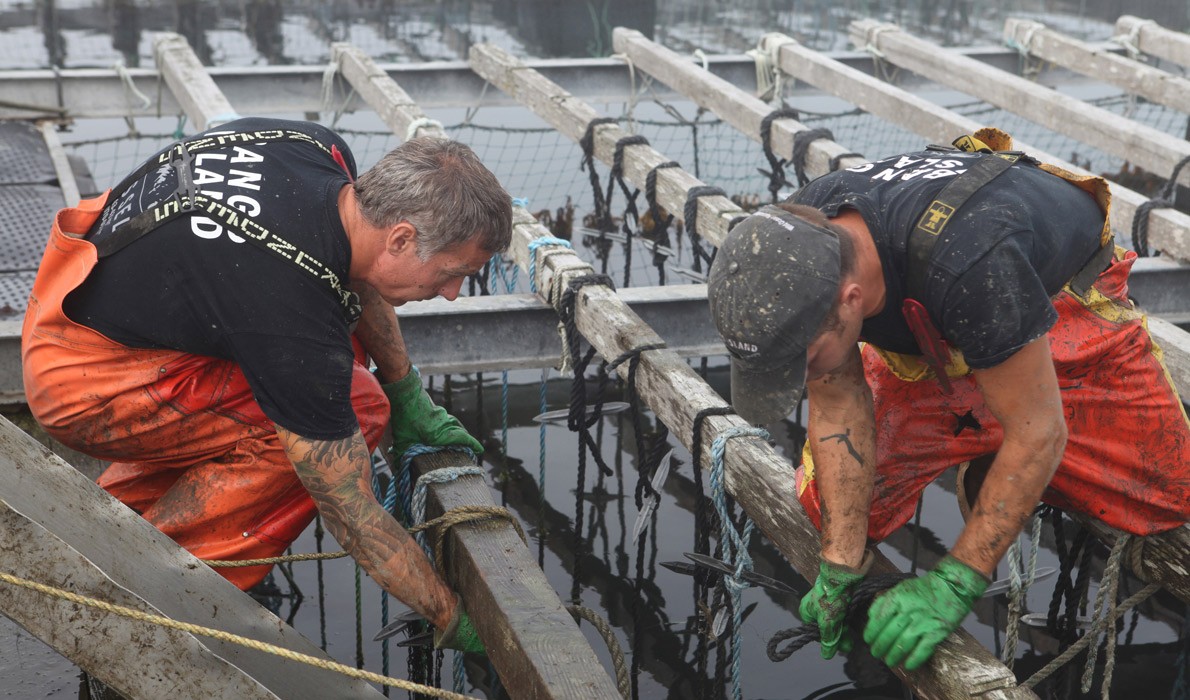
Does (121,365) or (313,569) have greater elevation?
(121,365)

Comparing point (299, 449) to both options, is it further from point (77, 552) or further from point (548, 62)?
point (548, 62)

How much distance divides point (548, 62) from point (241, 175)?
221 inches

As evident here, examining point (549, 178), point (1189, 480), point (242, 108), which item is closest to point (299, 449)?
point (1189, 480)

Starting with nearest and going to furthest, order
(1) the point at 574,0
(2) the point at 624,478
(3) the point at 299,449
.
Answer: (3) the point at 299,449, (2) the point at 624,478, (1) the point at 574,0

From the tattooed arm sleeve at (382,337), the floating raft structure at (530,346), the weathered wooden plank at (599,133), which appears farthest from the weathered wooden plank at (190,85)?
the tattooed arm sleeve at (382,337)

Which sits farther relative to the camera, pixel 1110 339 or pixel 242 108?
pixel 242 108

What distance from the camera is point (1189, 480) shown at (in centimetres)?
323

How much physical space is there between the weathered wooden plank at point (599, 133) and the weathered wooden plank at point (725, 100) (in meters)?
0.68

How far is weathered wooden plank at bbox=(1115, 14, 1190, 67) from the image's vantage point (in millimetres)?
8180

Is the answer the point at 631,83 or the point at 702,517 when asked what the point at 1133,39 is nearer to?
the point at 631,83

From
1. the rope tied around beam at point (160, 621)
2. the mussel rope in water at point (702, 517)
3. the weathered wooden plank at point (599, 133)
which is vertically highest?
the weathered wooden plank at point (599, 133)

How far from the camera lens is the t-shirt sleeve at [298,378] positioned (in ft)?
9.46

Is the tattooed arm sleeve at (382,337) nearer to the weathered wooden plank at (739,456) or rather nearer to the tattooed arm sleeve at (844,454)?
the weathered wooden plank at (739,456)

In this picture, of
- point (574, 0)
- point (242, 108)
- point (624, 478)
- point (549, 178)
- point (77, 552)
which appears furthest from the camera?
point (574, 0)
